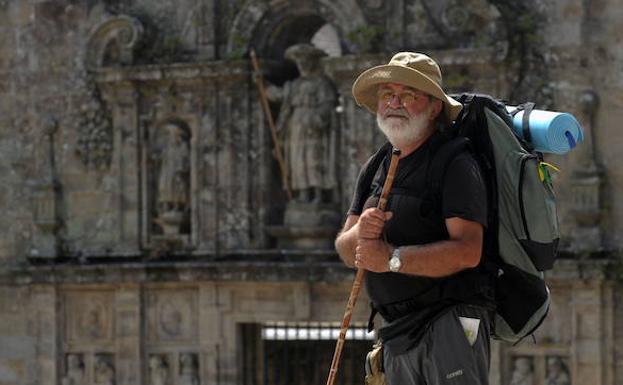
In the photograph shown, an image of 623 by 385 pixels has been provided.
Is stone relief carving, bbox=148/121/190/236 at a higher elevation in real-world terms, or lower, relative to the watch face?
higher

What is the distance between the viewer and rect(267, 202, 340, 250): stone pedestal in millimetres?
15250

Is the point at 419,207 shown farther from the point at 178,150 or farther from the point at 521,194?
the point at 178,150

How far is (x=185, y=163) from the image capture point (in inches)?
628

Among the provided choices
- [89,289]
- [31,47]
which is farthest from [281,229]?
[31,47]

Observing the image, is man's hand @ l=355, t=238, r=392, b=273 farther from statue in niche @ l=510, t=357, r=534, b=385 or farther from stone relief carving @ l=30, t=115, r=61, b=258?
stone relief carving @ l=30, t=115, r=61, b=258

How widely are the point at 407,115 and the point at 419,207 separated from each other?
1.23ft

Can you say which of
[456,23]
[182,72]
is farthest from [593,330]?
[182,72]

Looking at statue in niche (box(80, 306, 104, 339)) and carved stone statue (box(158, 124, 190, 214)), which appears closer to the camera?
carved stone statue (box(158, 124, 190, 214))

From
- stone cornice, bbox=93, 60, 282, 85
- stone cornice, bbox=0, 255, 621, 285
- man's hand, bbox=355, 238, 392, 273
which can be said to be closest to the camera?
man's hand, bbox=355, 238, 392, 273

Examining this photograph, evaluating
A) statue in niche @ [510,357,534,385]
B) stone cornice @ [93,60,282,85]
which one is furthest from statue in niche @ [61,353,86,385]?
statue in niche @ [510,357,534,385]

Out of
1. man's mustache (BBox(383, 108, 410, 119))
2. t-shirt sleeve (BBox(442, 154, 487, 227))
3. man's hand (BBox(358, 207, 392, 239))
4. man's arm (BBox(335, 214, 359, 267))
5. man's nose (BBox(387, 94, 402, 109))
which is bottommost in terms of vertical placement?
man's arm (BBox(335, 214, 359, 267))

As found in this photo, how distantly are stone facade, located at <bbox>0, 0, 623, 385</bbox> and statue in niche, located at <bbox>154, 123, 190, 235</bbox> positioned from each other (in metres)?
0.02

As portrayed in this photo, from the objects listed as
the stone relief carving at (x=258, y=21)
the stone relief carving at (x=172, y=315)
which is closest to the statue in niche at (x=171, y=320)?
the stone relief carving at (x=172, y=315)

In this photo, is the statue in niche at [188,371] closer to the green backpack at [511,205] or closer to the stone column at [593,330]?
the stone column at [593,330]
